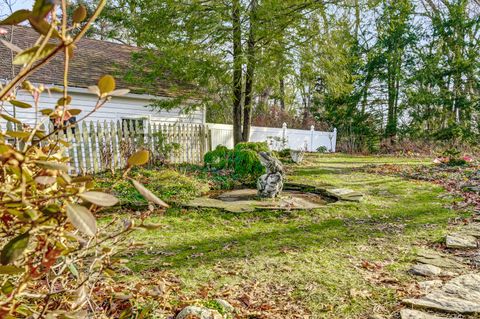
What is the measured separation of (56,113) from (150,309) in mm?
1450

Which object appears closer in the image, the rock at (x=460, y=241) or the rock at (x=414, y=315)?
the rock at (x=414, y=315)

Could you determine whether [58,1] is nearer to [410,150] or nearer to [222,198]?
[222,198]

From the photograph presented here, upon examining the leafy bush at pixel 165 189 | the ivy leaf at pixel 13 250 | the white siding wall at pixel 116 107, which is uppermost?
the white siding wall at pixel 116 107

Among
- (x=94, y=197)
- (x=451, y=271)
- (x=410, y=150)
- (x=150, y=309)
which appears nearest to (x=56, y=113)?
(x=94, y=197)

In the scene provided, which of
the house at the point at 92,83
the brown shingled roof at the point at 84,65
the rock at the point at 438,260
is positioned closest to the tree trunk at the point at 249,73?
the house at the point at 92,83

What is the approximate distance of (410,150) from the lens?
17094mm

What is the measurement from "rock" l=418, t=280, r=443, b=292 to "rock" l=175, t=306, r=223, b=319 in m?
1.61

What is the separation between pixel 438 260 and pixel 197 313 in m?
2.45

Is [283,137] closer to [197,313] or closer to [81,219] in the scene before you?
[197,313]

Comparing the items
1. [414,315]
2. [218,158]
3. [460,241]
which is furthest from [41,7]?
[218,158]

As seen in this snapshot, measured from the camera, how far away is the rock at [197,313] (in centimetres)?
204

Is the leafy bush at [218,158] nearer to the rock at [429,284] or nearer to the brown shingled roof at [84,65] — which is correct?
the brown shingled roof at [84,65]

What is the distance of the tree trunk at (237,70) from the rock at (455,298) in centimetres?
665

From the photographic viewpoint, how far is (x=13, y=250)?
0.76m
